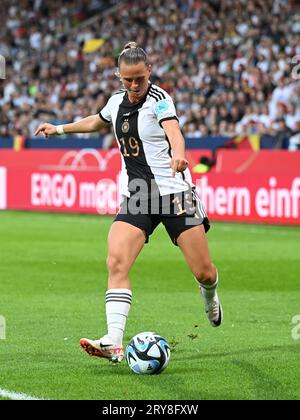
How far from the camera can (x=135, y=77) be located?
25.6 feet

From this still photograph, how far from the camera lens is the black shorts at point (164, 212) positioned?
8.08 metres

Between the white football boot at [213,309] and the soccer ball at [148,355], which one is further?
the white football boot at [213,309]

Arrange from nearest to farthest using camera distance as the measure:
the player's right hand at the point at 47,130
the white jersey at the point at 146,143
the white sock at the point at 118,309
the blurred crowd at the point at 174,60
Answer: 1. the white sock at the point at 118,309
2. the white jersey at the point at 146,143
3. the player's right hand at the point at 47,130
4. the blurred crowd at the point at 174,60

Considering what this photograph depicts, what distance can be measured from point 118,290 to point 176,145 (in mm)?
1139

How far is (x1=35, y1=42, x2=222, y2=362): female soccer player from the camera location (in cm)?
781

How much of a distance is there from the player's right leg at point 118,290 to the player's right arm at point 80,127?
0.99 m

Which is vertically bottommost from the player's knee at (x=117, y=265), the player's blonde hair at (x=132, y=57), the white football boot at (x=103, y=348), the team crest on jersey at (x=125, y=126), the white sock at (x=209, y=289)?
the white football boot at (x=103, y=348)

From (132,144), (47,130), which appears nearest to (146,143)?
(132,144)

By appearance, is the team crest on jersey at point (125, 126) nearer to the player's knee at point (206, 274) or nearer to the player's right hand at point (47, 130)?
the player's right hand at point (47, 130)

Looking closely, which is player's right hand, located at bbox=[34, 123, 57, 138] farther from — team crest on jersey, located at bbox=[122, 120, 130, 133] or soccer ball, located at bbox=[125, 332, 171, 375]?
soccer ball, located at bbox=[125, 332, 171, 375]

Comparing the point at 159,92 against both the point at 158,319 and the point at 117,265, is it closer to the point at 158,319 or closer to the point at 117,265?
the point at 117,265

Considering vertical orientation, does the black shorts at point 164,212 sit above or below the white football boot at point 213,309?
above

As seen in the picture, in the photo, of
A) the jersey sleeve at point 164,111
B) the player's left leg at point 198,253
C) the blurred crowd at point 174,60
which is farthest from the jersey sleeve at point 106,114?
the blurred crowd at point 174,60
